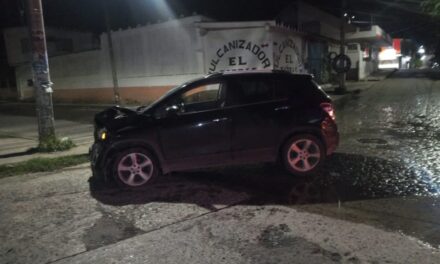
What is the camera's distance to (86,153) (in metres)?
9.09

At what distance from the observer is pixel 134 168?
6.44m

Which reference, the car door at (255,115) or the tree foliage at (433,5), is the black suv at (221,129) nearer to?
the car door at (255,115)

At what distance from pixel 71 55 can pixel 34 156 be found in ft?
59.3

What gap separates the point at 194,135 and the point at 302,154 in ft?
5.91

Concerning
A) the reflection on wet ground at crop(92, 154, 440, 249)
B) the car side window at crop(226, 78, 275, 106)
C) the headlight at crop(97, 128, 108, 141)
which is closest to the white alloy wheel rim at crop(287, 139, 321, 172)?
the reflection on wet ground at crop(92, 154, 440, 249)

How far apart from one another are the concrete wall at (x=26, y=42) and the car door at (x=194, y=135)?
85.3 feet

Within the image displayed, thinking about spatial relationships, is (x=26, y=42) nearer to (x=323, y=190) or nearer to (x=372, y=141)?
(x=372, y=141)

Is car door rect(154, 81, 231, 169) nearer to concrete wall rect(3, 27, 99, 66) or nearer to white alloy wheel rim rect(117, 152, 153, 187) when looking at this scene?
white alloy wheel rim rect(117, 152, 153, 187)

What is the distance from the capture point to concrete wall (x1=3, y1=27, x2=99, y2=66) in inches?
1230

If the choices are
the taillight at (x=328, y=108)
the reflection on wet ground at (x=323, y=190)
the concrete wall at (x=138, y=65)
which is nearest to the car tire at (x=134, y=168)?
the reflection on wet ground at (x=323, y=190)

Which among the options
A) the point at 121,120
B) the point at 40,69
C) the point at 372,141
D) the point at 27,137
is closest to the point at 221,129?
the point at 121,120

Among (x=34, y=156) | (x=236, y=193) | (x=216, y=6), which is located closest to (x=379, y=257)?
(x=236, y=193)

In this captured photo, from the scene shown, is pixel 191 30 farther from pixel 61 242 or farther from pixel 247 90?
pixel 61 242

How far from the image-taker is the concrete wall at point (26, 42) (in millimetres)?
31250
